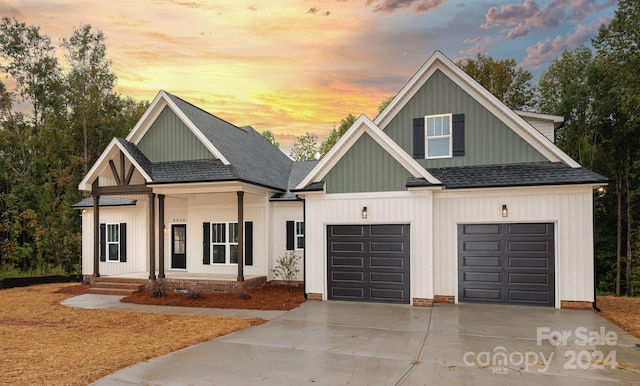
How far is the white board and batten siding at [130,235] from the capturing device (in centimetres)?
1611

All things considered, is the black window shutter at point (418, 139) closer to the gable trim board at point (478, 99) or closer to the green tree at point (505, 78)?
the gable trim board at point (478, 99)

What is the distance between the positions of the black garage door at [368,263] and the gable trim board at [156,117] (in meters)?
4.81

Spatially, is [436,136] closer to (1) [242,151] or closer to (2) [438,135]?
(2) [438,135]

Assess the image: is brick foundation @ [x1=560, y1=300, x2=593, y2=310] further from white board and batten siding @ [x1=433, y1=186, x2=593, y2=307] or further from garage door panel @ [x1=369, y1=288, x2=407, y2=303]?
garage door panel @ [x1=369, y1=288, x2=407, y2=303]

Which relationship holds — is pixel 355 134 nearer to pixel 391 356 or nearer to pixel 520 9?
pixel 391 356

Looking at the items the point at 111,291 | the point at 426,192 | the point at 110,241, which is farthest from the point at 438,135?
the point at 110,241

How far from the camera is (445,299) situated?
440 inches

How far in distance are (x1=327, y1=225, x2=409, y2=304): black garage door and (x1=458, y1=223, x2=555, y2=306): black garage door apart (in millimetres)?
1724

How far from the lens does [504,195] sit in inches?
422

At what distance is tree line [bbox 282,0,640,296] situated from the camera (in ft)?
52.3

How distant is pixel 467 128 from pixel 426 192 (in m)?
2.80

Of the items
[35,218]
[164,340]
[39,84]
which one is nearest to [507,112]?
[164,340]

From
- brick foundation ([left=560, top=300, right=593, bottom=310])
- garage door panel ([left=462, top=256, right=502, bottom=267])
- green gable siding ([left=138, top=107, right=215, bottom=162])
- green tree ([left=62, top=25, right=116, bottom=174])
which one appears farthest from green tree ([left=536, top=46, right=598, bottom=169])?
green tree ([left=62, top=25, right=116, bottom=174])

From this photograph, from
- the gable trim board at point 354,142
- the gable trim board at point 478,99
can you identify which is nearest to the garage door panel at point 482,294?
the gable trim board at point 354,142
